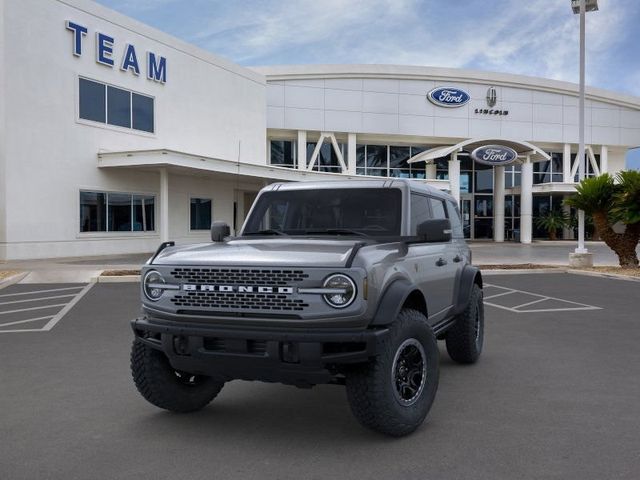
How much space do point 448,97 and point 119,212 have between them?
81.2 ft

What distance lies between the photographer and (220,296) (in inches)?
158

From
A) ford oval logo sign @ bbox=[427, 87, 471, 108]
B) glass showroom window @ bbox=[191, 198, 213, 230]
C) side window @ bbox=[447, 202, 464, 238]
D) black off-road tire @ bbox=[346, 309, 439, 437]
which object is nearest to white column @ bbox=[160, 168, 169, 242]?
glass showroom window @ bbox=[191, 198, 213, 230]

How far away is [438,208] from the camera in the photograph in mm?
6074

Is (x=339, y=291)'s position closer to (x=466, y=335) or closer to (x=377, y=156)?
(x=466, y=335)

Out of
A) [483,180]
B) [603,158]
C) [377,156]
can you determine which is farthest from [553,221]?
[377,156]

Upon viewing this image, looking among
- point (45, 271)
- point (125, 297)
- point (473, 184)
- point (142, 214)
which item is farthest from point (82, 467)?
point (473, 184)

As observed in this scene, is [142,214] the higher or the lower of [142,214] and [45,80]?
the lower

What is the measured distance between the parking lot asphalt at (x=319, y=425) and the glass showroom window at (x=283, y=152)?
Result: 32.6m

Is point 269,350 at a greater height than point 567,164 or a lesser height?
lesser

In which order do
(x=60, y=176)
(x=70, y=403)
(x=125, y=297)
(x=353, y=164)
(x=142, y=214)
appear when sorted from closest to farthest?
1. (x=70, y=403)
2. (x=125, y=297)
3. (x=60, y=176)
4. (x=142, y=214)
5. (x=353, y=164)

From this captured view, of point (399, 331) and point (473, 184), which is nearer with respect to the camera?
point (399, 331)

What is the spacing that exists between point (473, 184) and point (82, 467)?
42.3m

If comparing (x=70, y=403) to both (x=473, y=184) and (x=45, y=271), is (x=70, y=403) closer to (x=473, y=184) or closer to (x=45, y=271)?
(x=45, y=271)

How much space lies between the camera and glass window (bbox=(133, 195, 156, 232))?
25391 mm
